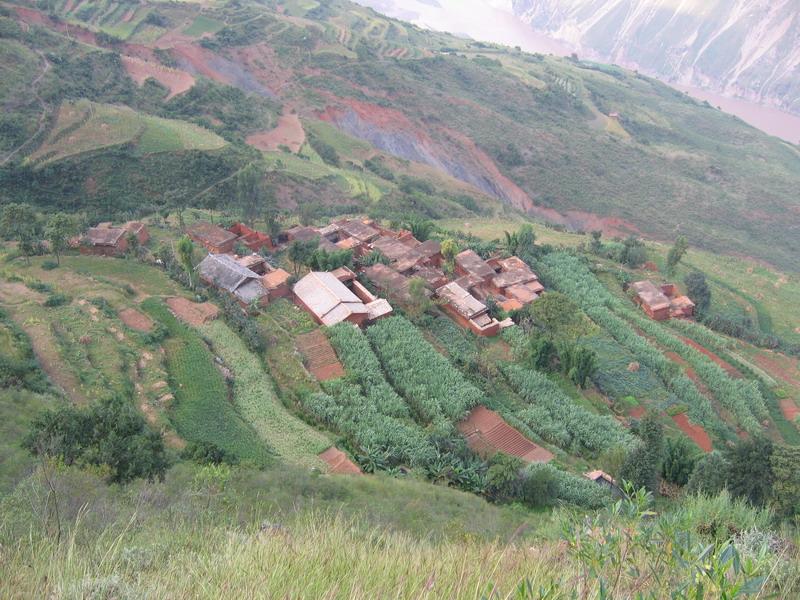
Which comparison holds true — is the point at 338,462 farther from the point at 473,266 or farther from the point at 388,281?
the point at 473,266

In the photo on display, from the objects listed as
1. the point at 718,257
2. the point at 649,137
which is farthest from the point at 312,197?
the point at 649,137

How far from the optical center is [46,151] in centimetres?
4244

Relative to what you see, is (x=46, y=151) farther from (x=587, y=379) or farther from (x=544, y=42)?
(x=544, y=42)

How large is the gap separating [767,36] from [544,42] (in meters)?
57.7

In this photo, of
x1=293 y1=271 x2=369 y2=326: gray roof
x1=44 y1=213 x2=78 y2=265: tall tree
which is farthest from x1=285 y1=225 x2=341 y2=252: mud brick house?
x1=44 y1=213 x2=78 y2=265: tall tree

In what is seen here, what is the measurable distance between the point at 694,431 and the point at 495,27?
564 ft

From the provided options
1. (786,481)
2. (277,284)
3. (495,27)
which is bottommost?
(277,284)

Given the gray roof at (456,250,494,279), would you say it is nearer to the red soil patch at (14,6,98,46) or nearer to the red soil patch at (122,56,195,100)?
the red soil patch at (122,56,195,100)

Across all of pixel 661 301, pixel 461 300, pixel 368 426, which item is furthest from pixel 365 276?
pixel 661 301

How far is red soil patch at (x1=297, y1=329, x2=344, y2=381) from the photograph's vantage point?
2473cm

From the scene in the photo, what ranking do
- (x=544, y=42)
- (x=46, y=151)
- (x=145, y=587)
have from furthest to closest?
(x=544, y=42), (x=46, y=151), (x=145, y=587)

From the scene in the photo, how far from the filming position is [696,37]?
6437 inches

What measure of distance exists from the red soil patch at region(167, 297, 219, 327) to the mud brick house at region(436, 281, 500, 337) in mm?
12219

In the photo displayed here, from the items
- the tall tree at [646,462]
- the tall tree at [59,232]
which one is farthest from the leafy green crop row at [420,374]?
the tall tree at [59,232]
